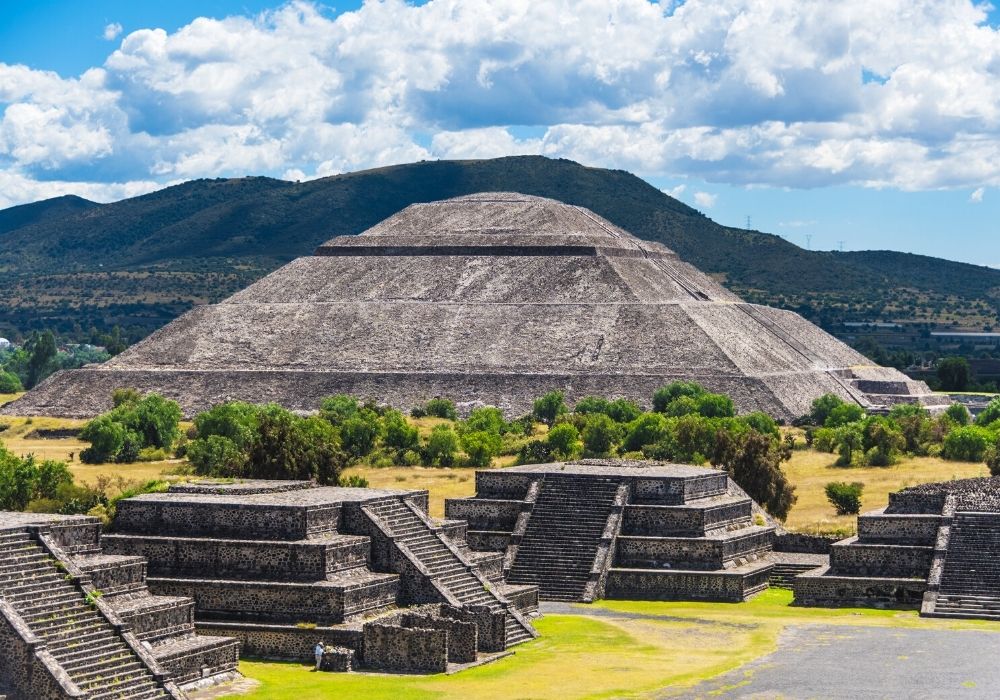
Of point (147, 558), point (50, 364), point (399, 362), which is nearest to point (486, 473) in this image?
point (147, 558)

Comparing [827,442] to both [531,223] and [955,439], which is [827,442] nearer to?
[955,439]

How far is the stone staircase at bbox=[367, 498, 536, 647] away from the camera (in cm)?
4134

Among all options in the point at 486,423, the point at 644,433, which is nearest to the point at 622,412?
the point at 486,423

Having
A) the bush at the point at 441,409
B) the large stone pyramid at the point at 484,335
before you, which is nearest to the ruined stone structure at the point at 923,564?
the large stone pyramid at the point at 484,335

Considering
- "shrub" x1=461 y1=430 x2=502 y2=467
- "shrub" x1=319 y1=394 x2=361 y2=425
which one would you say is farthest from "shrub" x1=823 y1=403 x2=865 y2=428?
"shrub" x1=319 y1=394 x2=361 y2=425

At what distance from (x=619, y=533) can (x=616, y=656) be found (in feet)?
35.5

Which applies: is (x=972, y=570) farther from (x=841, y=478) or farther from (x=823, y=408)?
(x=823, y=408)

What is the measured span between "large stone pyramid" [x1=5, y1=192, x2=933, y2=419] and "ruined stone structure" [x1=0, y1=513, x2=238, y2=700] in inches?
2807

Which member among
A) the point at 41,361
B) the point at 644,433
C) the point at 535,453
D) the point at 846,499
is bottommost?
the point at 846,499

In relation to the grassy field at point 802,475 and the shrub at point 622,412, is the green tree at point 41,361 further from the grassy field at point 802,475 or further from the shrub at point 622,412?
the shrub at point 622,412

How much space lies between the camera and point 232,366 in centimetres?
A: 11925

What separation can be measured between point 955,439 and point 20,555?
184 feet

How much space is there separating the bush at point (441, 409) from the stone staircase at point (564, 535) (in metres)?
52.3

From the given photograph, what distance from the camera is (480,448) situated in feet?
262
